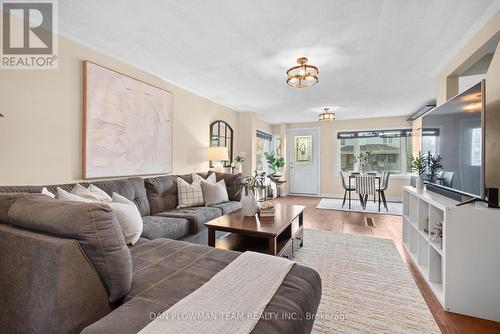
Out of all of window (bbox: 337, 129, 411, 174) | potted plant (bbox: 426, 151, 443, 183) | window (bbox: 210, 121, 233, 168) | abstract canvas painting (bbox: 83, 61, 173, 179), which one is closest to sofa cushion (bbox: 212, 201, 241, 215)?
abstract canvas painting (bbox: 83, 61, 173, 179)

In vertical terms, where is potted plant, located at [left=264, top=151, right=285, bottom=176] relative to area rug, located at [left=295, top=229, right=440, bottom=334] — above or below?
above

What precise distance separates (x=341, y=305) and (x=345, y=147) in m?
5.87

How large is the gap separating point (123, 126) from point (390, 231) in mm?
4120

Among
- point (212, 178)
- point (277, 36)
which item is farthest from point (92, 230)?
point (212, 178)

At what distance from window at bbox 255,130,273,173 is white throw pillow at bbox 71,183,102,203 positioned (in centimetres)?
441

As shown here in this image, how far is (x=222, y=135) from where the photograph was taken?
5.10 meters

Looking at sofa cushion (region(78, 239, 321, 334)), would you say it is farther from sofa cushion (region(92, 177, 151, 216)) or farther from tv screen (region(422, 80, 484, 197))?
tv screen (region(422, 80, 484, 197))

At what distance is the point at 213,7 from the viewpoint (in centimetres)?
189

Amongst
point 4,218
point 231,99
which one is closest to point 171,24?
point 4,218

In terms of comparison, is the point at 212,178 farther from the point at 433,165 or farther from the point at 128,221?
the point at 433,165

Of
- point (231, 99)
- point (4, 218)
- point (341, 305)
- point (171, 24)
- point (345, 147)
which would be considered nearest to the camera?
point (4, 218)

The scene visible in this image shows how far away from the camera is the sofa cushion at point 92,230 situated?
37.8 inches

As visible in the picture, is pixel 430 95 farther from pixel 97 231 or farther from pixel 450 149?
pixel 97 231

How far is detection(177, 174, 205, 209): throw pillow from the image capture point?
10.5ft
